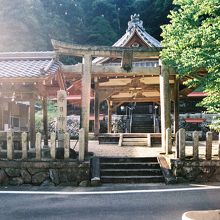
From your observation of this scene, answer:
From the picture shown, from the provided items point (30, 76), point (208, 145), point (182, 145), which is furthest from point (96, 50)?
point (208, 145)


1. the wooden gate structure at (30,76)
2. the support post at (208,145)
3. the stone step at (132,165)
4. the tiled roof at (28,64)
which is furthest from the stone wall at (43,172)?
the support post at (208,145)

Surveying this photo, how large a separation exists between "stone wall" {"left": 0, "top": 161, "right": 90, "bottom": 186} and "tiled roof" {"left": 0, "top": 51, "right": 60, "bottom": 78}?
301 centimetres

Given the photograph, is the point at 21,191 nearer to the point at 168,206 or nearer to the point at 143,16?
the point at 168,206

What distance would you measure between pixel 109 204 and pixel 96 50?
615cm

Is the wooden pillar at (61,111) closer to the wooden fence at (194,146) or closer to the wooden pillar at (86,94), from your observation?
the wooden pillar at (86,94)

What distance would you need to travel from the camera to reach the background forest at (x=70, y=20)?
34281mm

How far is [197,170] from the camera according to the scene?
9.59m

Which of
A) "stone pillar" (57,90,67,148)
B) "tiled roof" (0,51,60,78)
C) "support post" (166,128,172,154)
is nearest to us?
"stone pillar" (57,90,67,148)

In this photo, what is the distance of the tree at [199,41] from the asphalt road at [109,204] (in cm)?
257

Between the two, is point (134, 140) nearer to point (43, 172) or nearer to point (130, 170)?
point (130, 170)

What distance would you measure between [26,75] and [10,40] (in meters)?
24.9

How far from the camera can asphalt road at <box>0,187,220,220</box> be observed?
6125 millimetres

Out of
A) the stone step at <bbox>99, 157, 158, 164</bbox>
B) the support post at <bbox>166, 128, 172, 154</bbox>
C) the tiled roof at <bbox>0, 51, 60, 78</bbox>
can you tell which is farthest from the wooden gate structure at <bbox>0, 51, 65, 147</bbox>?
the support post at <bbox>166, 128, 172, 154</bbox>

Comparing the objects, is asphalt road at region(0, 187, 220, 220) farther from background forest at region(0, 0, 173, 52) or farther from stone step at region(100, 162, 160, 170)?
background forest at region(0, 0, 173, 52)
